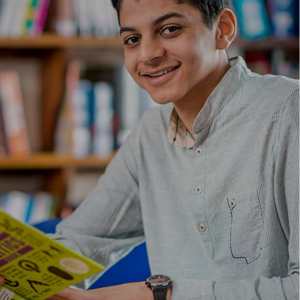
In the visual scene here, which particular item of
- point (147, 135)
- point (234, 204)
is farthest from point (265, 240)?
point (147, 135)

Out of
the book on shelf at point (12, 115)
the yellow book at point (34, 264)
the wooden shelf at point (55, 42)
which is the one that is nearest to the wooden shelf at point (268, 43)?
the wooden shelf at point (55, 42)

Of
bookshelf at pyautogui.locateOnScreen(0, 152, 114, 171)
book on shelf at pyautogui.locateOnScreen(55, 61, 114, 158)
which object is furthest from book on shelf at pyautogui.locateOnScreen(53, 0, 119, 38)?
bookshelf at pyautogui.locateOnScreen(0, 152, 114, 171)

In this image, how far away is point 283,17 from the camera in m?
2.14

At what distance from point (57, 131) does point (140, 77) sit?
1.08m

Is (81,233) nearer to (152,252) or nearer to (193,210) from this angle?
(152,252)

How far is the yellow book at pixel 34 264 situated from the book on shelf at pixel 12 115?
1.24m

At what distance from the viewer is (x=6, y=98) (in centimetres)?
202

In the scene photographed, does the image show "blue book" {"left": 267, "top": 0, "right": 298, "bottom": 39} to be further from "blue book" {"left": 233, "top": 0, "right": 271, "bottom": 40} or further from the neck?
the neck

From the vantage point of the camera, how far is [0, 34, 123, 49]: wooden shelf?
203cm

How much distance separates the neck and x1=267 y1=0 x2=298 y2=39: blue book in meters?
1.14

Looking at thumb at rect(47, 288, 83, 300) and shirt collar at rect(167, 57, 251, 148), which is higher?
shirt collar at rect(167, 57, 251, 148)

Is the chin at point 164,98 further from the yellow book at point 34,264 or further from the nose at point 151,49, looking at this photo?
the yellow book at point 34,264

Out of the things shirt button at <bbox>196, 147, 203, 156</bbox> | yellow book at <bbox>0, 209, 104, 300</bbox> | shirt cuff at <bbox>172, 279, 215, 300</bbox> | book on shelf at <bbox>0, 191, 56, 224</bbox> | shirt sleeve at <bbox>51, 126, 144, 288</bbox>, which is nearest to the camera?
yellow book at <bbox>0, 209, 104, 300</bbox>

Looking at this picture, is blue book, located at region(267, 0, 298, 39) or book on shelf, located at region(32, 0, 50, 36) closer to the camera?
book on shelf, located at region(32, 0, 50, 36)
